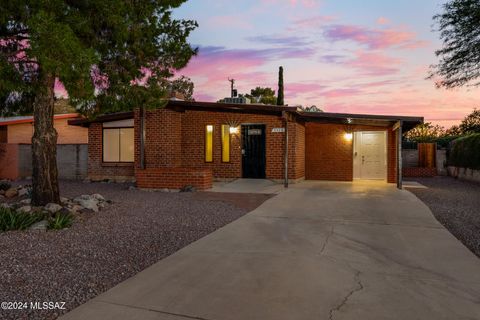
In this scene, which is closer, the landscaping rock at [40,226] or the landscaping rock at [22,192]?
the landscaping rock at [40,226]

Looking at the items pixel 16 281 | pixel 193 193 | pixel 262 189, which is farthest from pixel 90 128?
pixel 16 281

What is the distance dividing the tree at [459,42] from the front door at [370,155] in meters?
5.71

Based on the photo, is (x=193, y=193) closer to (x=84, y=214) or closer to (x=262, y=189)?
(x=262, y=189)

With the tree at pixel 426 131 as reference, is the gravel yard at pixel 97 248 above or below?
below

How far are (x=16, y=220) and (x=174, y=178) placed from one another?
20.2ft

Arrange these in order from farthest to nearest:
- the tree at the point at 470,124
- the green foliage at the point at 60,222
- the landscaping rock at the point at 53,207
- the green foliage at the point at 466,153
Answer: the tree at the point at 470,124
the green foliage at the point at 466,153
the landscaping rock at the point at 53,207
the green foliage at the point at 60,222

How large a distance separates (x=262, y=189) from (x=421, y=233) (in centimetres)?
638

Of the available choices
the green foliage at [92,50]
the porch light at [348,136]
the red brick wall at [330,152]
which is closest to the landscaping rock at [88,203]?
the green foliage at [92,50]

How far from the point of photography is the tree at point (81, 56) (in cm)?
575

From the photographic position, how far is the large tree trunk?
7.79 metres

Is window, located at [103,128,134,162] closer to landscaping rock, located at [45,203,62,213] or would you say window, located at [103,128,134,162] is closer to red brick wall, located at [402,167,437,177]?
landscaping rock, located at [45,203,62,213]

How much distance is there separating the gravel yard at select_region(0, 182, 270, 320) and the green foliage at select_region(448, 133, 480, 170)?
11.9 meters

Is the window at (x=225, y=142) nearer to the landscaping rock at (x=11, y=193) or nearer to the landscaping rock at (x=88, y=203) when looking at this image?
the landscaping rock at (x=88, y=203)

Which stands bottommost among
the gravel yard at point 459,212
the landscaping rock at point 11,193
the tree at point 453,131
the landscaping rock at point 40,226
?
the gravel yard at point 459,212
